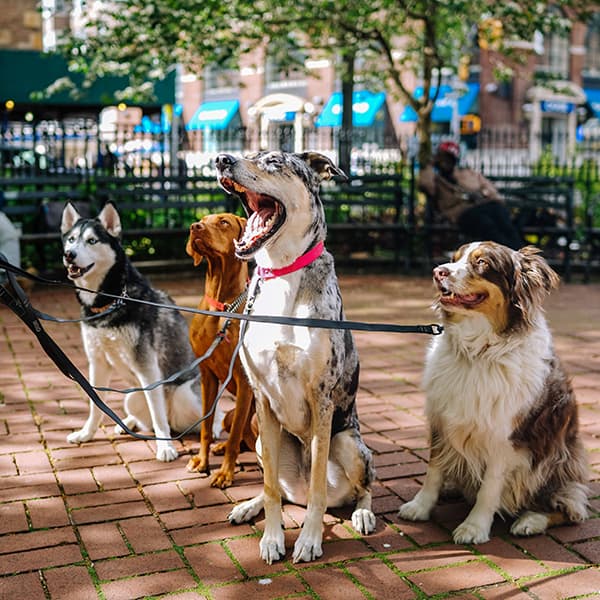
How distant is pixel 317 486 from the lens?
11.8 ft

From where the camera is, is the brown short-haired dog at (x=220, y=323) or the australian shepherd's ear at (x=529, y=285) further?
the brown short-haired dog at (x=220, y=323)

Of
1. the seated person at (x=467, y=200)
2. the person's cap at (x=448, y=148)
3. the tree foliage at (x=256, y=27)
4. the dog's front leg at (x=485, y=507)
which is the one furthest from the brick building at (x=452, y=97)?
the dog's front leg at (x=485, y=507)

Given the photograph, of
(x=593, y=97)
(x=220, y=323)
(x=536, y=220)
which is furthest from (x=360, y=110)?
(x=220, y=323)

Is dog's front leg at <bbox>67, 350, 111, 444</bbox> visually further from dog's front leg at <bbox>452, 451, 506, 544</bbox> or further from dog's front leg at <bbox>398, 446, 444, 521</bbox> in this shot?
dog's front leg at <bbox>452, 451, 506, 544</bbox>

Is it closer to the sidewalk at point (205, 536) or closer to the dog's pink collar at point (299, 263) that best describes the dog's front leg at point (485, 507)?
the sidewalk at point (205, 536)

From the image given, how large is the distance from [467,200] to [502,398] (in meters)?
8.02

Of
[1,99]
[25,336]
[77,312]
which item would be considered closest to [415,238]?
[77,312]

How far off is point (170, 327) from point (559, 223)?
940cm

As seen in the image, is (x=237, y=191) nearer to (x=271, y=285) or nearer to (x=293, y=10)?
(x=271, y=285)

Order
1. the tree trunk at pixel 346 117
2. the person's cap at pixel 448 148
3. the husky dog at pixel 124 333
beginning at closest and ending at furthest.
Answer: the husky dog at pixel 124 333 < the person's cap at pixel 448 148 < the tree trunk at pixel 346 117

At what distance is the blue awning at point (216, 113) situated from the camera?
1428 inches

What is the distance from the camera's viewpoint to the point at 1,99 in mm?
15000

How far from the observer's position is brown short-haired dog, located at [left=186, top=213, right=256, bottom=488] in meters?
4.35

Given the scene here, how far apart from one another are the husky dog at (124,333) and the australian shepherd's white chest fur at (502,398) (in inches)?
73.2
